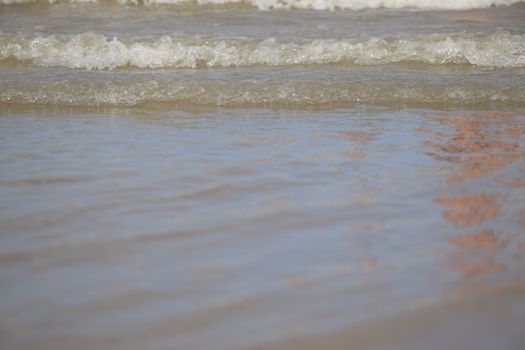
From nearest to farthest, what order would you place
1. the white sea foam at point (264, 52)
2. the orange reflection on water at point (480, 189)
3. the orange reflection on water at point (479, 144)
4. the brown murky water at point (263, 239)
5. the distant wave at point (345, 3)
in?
the brown murky water at point (263, 239) < the orange reflection on water at point (480, 189) < the orange reflection on water at point (479, 144) < the white sea foam at point (264, 52) < the distant wave at point (345, 3)

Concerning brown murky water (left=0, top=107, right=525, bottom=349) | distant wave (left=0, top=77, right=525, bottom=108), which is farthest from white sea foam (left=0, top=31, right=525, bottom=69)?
brown murky water (left=0, top=107, right=525, bottom=349)

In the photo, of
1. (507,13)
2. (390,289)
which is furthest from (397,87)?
(507,13)

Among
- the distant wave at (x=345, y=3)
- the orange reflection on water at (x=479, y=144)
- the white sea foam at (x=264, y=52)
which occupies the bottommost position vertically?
the orange reflection on water at (x=479, y=144)

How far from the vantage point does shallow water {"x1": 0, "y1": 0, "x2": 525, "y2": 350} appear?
197 cm

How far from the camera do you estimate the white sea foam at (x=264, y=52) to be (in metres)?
6.99

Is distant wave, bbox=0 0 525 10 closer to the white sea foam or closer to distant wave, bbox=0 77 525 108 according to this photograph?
the white sea foam

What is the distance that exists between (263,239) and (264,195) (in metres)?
0.55

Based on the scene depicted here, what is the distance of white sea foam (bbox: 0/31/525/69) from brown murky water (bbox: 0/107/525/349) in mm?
2706

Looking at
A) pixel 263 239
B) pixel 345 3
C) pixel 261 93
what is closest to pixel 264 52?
pixel 261 93

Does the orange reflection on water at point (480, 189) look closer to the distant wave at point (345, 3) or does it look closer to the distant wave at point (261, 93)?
the distant wave at point (261, 93)

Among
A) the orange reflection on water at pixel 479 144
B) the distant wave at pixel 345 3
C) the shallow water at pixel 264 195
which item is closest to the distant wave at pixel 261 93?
the shallow water at pixel 264 195

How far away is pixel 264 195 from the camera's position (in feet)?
10.1

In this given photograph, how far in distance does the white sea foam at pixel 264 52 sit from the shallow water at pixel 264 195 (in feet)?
0.07

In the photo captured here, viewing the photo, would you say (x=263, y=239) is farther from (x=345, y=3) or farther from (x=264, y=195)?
(x=345, y=3)
